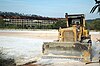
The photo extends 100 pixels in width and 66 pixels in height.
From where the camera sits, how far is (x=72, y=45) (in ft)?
46.4

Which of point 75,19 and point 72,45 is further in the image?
point 75,19

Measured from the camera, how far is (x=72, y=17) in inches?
648

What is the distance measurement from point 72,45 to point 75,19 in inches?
116

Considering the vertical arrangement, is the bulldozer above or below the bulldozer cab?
below

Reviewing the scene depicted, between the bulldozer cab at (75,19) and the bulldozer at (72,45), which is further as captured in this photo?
the bulldozer cab at (75,19)

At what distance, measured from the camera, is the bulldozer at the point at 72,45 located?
45.1 feet

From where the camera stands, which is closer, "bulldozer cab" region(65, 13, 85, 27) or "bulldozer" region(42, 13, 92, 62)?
"bulldozer" region(42, 13, 92, 62)

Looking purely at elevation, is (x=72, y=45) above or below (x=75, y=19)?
below

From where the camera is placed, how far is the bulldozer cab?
53.0 feet

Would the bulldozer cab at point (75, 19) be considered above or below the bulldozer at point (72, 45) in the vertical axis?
above

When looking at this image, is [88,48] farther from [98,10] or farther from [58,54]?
[98,10]

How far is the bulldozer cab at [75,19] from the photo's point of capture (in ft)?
53.0

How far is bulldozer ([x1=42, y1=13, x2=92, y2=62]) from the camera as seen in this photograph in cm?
1373

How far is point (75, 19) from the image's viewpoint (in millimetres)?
16531
